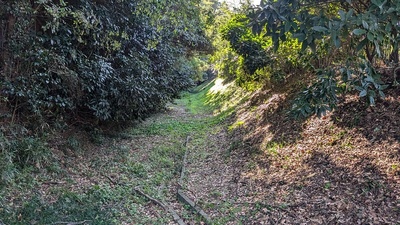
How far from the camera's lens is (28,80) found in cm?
553

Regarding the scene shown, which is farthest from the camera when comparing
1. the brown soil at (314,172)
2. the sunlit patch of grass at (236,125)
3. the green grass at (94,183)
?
the sunlit patch of grass at (236,125)

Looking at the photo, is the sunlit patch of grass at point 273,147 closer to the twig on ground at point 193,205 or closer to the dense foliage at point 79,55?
the twig on ground at point 193,205

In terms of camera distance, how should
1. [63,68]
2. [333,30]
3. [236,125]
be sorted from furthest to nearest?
[236,125] → [63,68] → [333,30]

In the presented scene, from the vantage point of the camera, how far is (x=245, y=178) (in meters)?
6.02

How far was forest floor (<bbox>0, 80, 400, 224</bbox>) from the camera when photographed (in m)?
Result: 4.15

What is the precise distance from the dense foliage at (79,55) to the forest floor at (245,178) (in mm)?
1140

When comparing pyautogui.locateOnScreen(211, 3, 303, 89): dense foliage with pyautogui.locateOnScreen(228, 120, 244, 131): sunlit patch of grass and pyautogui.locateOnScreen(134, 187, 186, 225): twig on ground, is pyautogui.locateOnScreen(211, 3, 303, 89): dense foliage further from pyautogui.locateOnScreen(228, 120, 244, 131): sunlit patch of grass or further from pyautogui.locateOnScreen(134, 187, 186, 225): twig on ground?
Answer: pyautogui.locateOnScreen(134, 187, 186, 225): twig on ground

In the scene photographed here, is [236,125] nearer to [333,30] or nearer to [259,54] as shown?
[259,54]

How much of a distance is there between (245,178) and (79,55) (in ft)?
15.1

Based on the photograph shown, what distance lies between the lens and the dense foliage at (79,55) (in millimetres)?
5434

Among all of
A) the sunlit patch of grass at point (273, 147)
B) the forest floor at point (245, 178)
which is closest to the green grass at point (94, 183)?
the forest floor at point (245, 178)

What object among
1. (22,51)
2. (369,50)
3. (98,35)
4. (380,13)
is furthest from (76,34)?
(369,50)

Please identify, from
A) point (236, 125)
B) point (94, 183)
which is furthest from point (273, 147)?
point (94, 183)

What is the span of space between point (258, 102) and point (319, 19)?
8.00 metres
